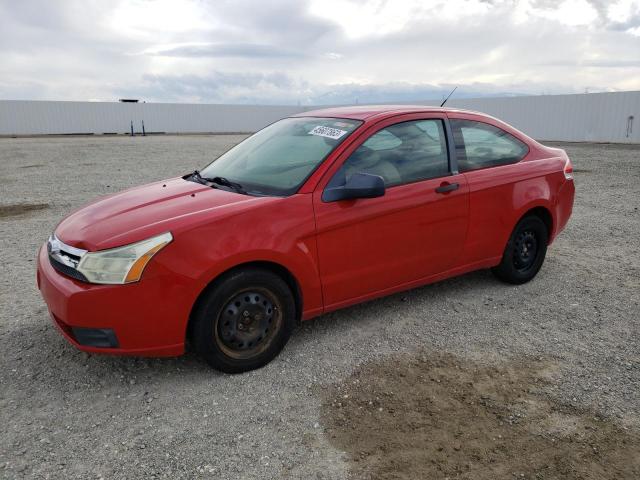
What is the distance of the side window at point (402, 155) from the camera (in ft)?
11.9

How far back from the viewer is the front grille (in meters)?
2.94

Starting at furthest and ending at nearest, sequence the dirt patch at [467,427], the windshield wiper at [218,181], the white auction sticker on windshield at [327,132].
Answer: the white auction sticker on windshield at [327,132] → the windshield wiper at [218,181] → the dirt patch at [467,427]

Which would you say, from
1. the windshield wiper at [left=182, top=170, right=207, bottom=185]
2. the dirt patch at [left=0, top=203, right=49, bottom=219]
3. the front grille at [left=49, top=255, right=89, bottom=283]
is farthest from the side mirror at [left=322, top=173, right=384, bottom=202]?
the dirt patch at [left=0, top=203, right=49, bottom=219]

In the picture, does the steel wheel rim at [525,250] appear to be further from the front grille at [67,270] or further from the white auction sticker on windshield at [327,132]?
the front grille at [67,270]

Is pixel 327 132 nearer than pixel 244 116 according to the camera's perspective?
Yes

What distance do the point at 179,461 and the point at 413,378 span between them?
4.84ft

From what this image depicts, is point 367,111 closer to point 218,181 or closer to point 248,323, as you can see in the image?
point 218,181

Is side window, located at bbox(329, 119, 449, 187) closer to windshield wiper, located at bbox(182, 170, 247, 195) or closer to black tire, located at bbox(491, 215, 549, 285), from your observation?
windshield wiper, located at bbox(182, 170, 247, 195)

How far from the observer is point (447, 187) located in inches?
157

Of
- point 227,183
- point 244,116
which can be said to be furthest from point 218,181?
point 244,116

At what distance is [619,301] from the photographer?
4.45m

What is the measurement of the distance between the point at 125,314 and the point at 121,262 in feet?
0.95

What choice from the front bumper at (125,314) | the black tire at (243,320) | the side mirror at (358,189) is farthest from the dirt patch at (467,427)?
the side mirror at (358,189)

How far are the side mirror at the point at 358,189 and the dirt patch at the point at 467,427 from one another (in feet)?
3.68
